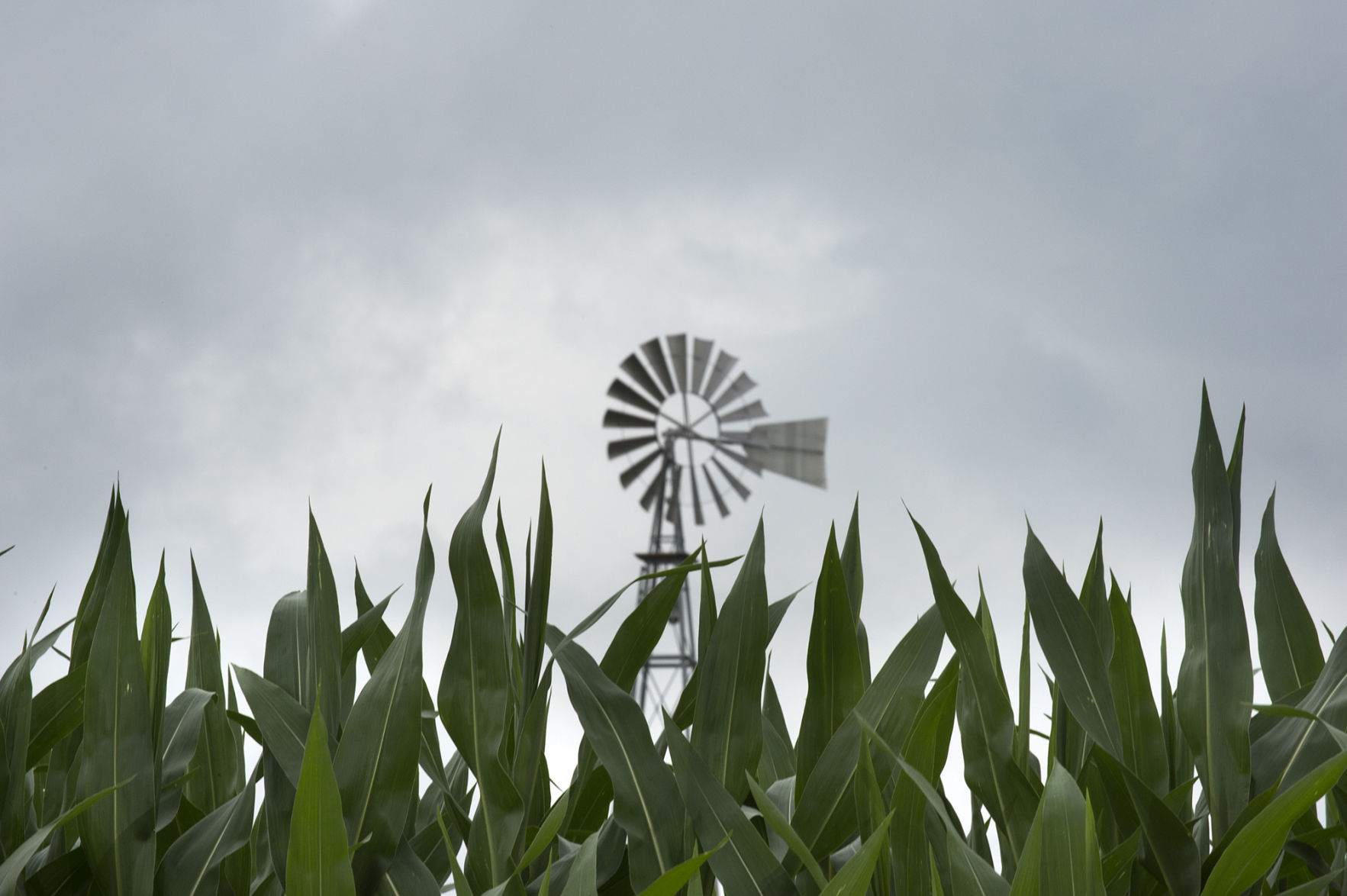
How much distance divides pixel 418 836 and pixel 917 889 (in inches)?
15.6

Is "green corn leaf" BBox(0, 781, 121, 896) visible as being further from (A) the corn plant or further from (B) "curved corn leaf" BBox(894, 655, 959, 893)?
(B) "curved corn leaf" BBox(894, 655, 959, 893)

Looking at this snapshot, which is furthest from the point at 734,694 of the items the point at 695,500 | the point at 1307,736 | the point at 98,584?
the point at 695,500

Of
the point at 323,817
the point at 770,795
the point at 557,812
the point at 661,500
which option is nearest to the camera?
the point at 323,817

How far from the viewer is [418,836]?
0.77 meters

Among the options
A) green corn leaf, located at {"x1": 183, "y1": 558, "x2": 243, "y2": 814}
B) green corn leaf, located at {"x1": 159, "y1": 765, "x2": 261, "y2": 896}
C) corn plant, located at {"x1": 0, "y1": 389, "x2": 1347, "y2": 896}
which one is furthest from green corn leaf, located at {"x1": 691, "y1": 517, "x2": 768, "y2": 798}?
green corn leaf, located at {"x1": 183, "y1": 558, "x2": 243, "y2": 814}

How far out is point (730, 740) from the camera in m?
0.65

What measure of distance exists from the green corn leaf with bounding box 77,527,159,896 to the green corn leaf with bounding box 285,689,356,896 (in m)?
0.22

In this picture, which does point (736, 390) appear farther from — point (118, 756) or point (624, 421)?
point (118, 756)

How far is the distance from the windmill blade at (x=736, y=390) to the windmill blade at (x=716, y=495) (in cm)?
97

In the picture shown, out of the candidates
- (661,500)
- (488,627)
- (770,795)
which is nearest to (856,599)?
(770,795)

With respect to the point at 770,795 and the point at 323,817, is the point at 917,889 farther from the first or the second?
the point at 323,817

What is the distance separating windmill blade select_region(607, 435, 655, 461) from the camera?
1545 centimetres

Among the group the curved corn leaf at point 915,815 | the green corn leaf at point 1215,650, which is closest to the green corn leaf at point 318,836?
the curved corn leaf at point 915,815

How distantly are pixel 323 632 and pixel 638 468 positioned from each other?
14760mm
